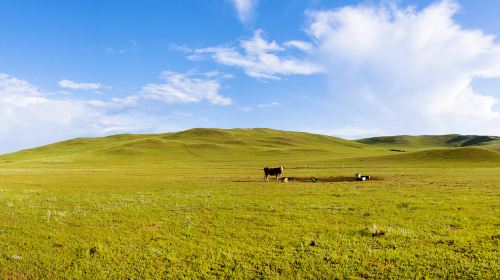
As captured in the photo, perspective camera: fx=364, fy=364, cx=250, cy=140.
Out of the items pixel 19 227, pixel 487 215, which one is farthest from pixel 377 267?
pixel 19 227

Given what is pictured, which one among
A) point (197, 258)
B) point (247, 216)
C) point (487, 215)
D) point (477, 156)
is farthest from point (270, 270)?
point (477, 156)

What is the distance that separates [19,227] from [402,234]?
56.9ft

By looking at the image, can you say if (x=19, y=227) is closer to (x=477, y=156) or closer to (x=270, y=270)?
(x=270, y=270)

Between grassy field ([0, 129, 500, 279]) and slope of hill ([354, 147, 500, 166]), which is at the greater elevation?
slope of hill ([354, 147, 500, 166])

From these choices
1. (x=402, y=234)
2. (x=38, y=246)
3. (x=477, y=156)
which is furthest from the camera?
(x=477, y=156)

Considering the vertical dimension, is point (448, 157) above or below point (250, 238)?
above

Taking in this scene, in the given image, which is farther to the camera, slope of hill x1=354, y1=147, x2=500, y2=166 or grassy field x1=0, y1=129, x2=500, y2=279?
slope of hill x1=354, y1=147, x2=500, y2=166

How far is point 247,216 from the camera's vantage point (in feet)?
65.0

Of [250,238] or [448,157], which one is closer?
[250,238]

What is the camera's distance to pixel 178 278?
433 inches

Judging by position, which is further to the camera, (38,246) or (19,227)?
(19,227)

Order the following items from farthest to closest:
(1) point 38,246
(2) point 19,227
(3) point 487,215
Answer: (3) point 487,215
(2) point 19,227
(1) point 38,246

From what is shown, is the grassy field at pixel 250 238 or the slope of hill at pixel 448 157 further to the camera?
the slope of hill at pixel 448 157

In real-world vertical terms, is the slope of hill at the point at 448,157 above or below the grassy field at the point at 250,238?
above
